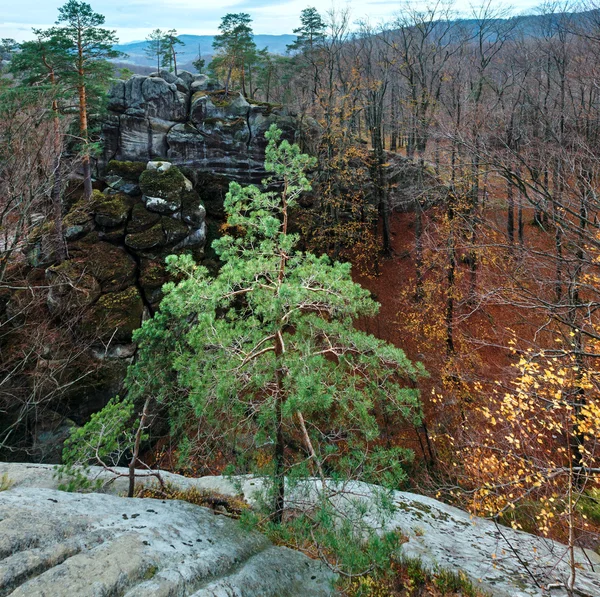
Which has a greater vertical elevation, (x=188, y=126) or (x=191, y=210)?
(x=188, y=126)

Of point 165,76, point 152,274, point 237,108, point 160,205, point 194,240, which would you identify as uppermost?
point 165,76

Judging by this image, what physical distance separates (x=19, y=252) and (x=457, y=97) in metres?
18.3

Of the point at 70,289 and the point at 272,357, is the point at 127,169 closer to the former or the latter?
the point at 70,289

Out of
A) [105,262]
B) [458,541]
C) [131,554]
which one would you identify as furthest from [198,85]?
[458,541]

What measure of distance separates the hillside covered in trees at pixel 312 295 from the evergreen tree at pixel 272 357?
0.05 meters

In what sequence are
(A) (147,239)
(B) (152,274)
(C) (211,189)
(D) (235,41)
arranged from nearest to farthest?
(B) (152,274), (A) (147,239), (C) (211,189), (D) (235,41)

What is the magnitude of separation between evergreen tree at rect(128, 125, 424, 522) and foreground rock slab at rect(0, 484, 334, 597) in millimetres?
829

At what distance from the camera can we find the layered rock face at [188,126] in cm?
2066

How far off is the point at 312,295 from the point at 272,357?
1.19 metres

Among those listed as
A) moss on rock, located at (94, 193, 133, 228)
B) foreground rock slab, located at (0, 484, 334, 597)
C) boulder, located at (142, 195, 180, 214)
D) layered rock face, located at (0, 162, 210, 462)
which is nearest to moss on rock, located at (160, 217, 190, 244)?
layered rock face, located at (0, 162, 210, 462)

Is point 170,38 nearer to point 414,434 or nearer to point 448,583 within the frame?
point 414,434

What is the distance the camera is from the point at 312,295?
5.18 m

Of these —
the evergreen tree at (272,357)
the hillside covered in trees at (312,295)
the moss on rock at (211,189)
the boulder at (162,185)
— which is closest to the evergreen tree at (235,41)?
the hillside covered in trees at (312,295)

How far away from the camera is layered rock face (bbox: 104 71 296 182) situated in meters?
20.7
